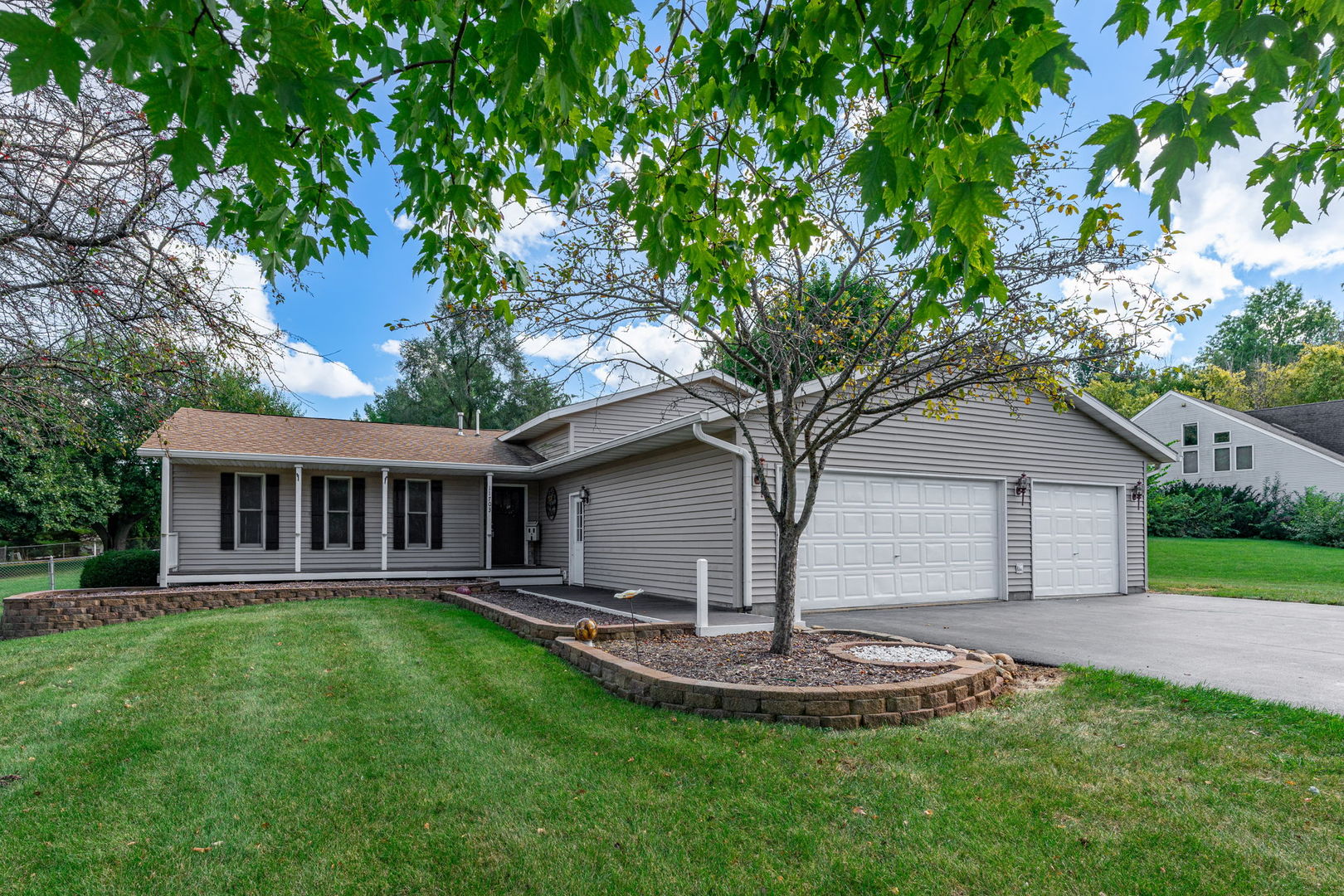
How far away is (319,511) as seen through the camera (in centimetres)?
1462

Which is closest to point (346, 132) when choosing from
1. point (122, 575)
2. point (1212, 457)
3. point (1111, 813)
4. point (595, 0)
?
point (595, 0)

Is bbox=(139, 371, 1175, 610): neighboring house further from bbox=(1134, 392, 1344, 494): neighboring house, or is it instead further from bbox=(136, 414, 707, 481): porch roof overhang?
bbox=(1134, 392, 1344, 494): neighboring house

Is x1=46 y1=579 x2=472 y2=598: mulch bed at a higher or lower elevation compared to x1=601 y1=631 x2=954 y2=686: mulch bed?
lower

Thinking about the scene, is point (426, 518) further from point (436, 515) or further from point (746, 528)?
point (746, 528)

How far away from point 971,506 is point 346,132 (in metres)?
10.9

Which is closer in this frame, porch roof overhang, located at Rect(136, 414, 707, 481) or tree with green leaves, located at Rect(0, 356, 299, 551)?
tree with green leaves, located at Rect(0, 356, 299, 551)

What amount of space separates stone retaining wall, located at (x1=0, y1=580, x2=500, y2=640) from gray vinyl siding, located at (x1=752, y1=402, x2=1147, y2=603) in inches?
264

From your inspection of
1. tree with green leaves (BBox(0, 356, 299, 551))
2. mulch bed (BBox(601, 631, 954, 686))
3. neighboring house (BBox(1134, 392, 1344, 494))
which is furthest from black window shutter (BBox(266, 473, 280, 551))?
neighboring house (BBox(1134, 392, 1344, 494))

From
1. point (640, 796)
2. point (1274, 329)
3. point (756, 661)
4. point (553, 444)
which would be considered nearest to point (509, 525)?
point (553, 444)

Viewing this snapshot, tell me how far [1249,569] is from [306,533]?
2046 cm

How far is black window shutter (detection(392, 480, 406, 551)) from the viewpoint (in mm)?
15234

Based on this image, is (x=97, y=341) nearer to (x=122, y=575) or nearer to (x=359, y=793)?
(x=359, y=793)

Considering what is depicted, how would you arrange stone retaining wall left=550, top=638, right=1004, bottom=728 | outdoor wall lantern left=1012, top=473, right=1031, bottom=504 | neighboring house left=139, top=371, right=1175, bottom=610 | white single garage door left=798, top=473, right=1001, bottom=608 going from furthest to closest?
outdoor wall lantern left=1012, top=473, right=1031, bottom=504, neighboring house left=139, top=371, right=1175, bottom=610, white single garage door left=798, top=473, right=1001, bottom=608, stone retaining wall left=550, top=638, right=1004, bottom=728

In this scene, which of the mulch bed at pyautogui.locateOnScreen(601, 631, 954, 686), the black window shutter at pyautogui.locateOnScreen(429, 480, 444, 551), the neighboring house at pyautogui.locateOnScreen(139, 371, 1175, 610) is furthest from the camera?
the black window shutter at pyautogui.locateOnScreen(429, 480, 444, 551)
